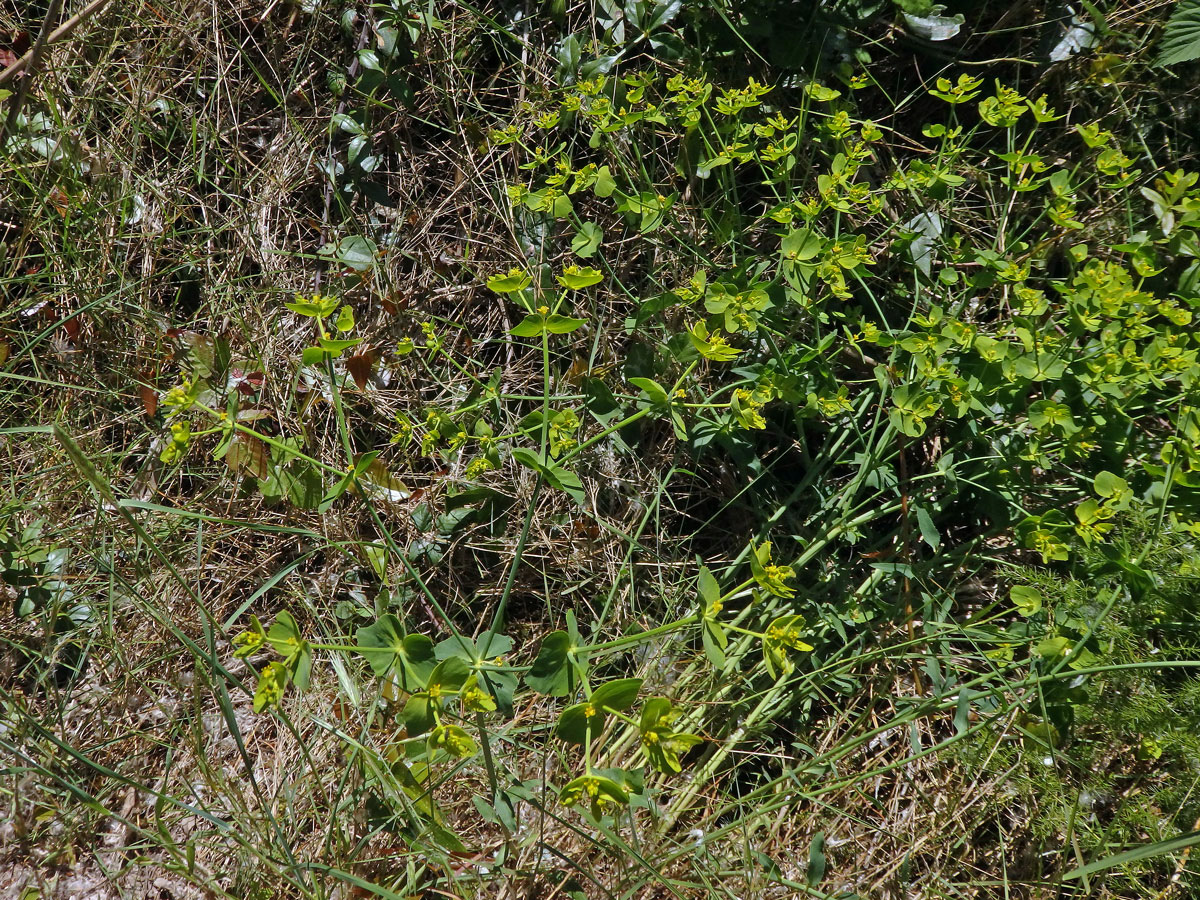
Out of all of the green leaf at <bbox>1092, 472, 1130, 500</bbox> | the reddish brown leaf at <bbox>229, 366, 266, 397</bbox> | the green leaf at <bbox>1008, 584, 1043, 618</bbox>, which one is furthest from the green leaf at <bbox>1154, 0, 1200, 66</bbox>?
the reddish brown leaf at <bbox>229, 366, 266, 397</bbox>

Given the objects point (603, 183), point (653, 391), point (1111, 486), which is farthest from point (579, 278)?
point (1111, 486)

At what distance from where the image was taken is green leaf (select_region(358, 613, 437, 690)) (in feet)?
5.00

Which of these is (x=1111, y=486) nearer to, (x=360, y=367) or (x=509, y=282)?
(x=509, y=282)

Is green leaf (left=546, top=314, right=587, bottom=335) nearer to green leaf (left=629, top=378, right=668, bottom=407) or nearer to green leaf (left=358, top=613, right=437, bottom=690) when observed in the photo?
green leaf (left=629, top=378, right=668, bottom=407)

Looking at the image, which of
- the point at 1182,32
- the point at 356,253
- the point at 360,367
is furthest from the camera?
the point at 356,253

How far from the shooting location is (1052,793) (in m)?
1.82

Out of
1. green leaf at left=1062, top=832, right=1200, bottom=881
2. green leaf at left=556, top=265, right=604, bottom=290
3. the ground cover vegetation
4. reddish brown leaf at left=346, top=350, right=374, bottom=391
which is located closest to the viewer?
green leaf at left=1062, top=832, right=1200, bottom=881

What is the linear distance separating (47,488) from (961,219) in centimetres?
249

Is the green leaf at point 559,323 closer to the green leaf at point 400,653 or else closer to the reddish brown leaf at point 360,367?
the green leaf at point 400,653

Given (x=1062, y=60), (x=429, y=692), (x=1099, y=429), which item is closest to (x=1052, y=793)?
(x=1099, y=429)

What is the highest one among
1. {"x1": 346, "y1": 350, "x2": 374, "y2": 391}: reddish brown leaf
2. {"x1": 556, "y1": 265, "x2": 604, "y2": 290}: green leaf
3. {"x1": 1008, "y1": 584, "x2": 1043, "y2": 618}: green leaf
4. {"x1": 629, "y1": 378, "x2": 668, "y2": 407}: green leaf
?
{"x1": 556, "y1": 265, "x2": 604, "y2": 290}: green leaf

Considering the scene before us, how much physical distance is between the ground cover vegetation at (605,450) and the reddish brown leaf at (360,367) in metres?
0.01

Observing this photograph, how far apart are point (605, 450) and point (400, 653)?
0.91 metres

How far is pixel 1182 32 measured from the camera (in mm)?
2242
